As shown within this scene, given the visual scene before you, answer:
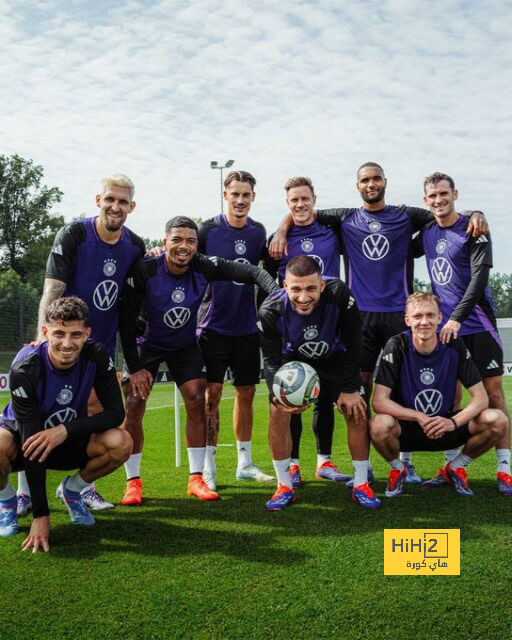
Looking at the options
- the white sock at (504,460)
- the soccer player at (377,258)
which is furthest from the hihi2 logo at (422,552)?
the soccer player at (377,258)

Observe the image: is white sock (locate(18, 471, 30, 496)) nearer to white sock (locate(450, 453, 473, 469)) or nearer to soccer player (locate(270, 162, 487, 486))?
soccer player (locate(270, 162, 487, 486))

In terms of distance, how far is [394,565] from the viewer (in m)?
3.07

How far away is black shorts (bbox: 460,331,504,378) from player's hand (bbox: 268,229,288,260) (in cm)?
151

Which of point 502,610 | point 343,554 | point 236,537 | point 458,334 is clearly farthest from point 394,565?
point 458,334

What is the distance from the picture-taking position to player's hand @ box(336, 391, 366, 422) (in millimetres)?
4188

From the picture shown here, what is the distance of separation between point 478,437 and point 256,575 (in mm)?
2068

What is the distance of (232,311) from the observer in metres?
5.11

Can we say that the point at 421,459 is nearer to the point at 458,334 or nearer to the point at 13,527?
the point at 458,334

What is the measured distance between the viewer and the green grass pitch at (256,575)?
252 cm

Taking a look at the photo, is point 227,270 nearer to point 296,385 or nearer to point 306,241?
point 306,241

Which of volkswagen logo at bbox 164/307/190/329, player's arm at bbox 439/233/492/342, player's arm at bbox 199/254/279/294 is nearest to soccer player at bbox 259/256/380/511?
player's arm at bbox 199/254/279/294

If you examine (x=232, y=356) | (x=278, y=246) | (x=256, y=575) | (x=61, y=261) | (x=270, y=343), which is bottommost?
(x=256, y=575)

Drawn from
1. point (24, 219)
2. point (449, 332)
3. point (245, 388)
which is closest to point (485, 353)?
point (449, 332)

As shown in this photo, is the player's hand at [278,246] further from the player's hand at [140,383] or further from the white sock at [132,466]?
the white sock at [132,466]
